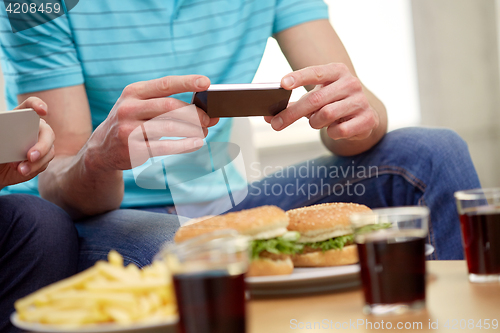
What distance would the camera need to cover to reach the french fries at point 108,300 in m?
0.38

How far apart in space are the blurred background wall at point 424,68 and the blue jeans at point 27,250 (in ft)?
7.13

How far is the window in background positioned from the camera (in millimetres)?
3145

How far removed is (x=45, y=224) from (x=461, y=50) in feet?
11.1

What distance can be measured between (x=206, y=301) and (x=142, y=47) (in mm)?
1138

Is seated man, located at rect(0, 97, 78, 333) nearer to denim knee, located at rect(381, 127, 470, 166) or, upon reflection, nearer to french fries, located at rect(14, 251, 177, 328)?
french fries, located at rect(14, 251, 177, 328)

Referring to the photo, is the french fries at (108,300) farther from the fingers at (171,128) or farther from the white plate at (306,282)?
the fingers at (171,128)

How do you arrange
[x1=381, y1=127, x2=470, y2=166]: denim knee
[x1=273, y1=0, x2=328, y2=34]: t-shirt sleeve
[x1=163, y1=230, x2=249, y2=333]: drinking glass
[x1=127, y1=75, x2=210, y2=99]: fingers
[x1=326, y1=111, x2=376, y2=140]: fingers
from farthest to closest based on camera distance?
[x1=273, y1=0, x2=328, y2=34]: t-shirt sleeve < [x1=381, y1=127, x2=470, y2=166]: denim knee < [x1=326, y1=111, x2=376, y2=140]: fingers < [x1=127, y1=75, x2=210, y2=99]: fingers < [x1=163, y1=230, x2=249, y2=333]: drinking glass

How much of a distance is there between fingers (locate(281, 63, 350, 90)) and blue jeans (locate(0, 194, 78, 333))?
60 centimetres

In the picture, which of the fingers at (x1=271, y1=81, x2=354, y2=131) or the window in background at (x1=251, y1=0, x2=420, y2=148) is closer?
the fingers at (x1=271, y1=81, x2=354, y2=131)

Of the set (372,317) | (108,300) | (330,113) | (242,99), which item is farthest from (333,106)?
(108,300)

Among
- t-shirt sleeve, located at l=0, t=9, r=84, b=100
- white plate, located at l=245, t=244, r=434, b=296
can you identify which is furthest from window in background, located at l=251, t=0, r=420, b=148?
white plate, located at l=245, t=244, r=434, b=296

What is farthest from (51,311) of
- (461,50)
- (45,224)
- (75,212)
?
(461,50)

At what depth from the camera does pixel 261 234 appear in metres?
0.62

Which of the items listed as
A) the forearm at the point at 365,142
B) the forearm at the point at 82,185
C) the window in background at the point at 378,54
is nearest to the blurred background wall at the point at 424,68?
the window in background at the point at 378,54
